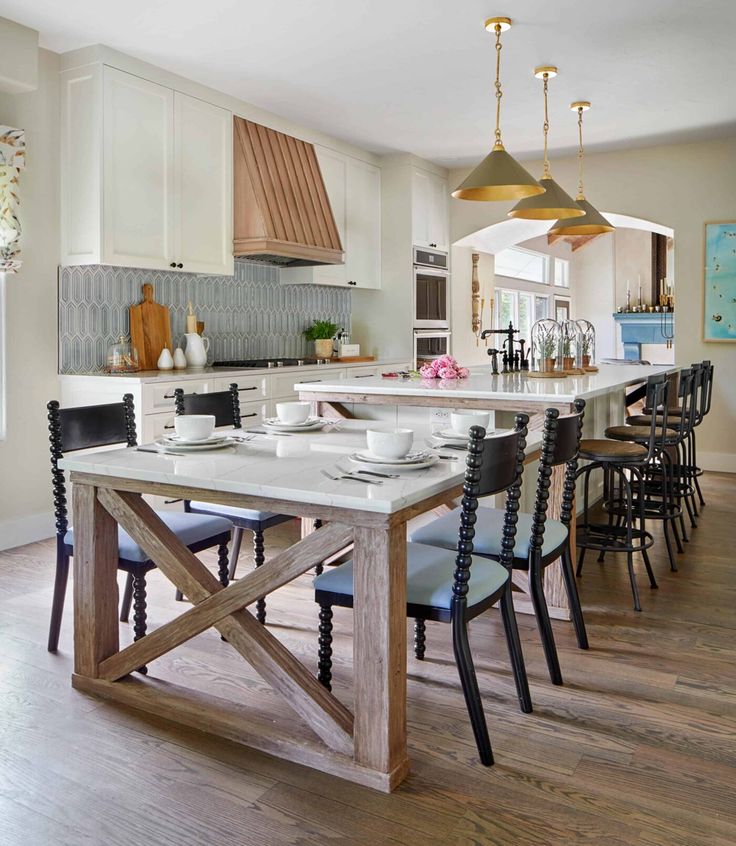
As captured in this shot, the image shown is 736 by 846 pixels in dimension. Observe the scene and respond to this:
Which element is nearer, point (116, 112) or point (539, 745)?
point (539, 745)

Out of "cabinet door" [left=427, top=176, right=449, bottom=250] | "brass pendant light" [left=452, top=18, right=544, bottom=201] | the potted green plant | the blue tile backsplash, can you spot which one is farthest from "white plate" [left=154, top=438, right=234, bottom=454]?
"cabinet door" [left=427, top=176, right=449, bottom=250]

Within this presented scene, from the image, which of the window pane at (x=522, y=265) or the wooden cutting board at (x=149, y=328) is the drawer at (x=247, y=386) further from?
the window pane at (x=522, y=265)

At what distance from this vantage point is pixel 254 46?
438cm

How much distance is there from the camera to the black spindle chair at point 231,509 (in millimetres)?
2961

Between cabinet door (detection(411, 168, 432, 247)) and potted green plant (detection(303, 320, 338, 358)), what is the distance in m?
1.11

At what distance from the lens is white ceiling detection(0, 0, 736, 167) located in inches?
153

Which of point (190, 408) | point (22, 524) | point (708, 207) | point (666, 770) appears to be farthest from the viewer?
point (708, 207)

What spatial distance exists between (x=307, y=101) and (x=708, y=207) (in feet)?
11.0

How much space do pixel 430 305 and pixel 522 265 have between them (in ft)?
14.9

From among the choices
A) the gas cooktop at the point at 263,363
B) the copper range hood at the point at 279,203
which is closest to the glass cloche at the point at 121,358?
the gas cooktop at the point at 263,363

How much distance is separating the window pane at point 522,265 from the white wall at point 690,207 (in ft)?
11.8

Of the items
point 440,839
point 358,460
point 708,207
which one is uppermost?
point 708,207

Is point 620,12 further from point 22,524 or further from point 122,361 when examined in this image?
point 22,524

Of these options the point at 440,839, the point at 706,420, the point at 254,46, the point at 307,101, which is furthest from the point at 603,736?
the point at 706,420
